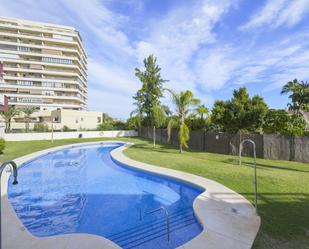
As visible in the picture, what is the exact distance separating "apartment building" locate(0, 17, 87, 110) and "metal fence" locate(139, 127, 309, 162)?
1776 inches

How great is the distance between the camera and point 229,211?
6066 mm

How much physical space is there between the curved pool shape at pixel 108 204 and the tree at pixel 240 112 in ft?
34.9

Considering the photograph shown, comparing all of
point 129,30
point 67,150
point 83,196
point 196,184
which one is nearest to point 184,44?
point 129,30

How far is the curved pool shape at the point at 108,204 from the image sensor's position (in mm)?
5828

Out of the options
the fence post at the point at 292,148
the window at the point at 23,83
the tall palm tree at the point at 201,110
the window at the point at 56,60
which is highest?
the window at the point at 56,60

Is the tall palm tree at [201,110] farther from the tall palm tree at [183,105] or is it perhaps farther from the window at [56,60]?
the window at [56,60]

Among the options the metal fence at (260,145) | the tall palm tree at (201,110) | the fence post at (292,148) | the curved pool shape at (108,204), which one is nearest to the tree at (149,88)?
the metal fence at (260,145)

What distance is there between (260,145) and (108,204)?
11770mm

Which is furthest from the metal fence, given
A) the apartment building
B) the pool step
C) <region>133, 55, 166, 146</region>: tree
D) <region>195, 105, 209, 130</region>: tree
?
the apartment building

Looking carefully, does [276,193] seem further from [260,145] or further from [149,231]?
[260,145]

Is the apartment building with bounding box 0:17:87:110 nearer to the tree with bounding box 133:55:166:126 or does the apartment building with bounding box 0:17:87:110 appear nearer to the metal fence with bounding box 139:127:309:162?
the tree with bounding box 133:55:166:126

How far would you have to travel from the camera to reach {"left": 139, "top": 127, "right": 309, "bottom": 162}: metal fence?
13.4 metres

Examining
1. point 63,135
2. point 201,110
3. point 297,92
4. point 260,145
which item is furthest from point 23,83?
point 297,92

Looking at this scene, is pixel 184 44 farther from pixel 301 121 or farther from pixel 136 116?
pixel 136 116
